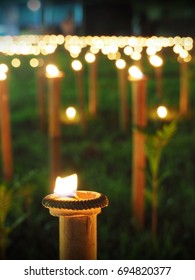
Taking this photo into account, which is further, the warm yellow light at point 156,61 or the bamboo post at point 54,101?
the warm yellow light at point 156,61

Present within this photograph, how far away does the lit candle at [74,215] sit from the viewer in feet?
7.18

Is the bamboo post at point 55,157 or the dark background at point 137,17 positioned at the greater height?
the dark background at point 137,17

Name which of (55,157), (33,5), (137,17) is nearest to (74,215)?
(55,157)

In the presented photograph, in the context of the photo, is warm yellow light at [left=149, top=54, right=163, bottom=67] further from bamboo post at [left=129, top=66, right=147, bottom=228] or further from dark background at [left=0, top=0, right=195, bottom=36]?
dark background at [left=0, top=0, right=195, bottom=36]

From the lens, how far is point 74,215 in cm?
223

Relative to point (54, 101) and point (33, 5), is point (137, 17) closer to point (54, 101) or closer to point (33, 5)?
point (33, 5)

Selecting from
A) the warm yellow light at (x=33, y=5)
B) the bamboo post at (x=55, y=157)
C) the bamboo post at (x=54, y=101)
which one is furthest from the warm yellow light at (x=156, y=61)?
the warm yellow light at (x=33, y=5)

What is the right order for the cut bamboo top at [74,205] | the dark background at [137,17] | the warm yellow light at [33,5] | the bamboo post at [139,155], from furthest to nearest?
the warm yellow light at [33,5] < the dark background at [137,17] < the bamboo post at [139,155] < the cut bamboo top at [74,205]

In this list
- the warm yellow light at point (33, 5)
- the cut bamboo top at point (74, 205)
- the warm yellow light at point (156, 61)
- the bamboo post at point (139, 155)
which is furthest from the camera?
the warm yellow light at point (33, 5)

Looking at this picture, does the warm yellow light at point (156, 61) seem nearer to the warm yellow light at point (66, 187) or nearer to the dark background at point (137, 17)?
the warm yellow light at point (66, 187)

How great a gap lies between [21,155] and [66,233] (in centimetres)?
400

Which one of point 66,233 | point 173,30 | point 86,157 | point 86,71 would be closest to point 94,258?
point 66,233

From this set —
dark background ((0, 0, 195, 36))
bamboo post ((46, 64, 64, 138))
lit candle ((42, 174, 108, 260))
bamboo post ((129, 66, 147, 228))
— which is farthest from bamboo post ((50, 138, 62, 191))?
dark background ((0, 0, 195, 36))
